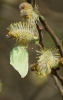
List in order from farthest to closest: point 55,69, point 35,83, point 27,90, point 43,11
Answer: point 27,90 → point 35,83 → point 43,11 → point 55,69

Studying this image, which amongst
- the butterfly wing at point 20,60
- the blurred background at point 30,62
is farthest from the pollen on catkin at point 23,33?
the blurred background at point 30,62

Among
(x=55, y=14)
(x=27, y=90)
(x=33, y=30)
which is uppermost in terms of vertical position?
(x=33, y=30)

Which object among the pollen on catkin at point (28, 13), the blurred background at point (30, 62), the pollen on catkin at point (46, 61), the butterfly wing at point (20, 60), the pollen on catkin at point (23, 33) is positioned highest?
the pollen on catkin at point (28, 13)

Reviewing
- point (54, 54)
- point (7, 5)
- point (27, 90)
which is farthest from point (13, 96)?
point (54, 54)

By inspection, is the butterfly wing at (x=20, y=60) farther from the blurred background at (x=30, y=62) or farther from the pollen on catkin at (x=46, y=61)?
the blurred background at (x=30, y=62)

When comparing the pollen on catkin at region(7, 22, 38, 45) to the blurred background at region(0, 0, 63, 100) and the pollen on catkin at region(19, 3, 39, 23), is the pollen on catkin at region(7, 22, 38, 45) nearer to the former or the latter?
the pollen on catkin at region(19, 3, 39, 23)

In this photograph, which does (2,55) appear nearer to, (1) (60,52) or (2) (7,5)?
(2) (7,5)

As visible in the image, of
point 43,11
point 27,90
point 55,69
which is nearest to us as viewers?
point 55,69

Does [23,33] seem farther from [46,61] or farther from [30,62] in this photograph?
[30,62]
